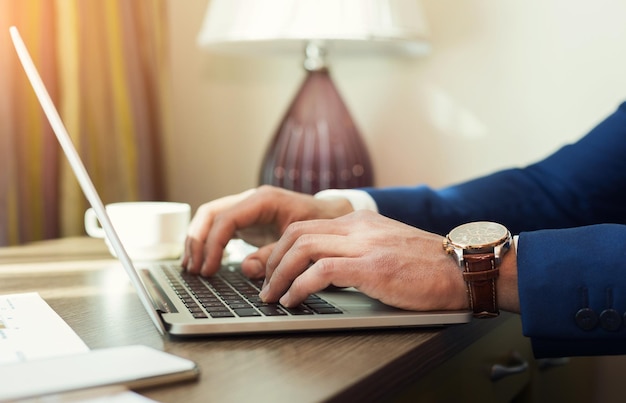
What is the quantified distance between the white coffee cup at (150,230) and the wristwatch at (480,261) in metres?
0.44

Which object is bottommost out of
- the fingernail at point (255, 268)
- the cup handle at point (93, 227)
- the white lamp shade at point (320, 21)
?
the cup handle at point (93, 227)

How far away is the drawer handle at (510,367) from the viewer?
783 millimetres

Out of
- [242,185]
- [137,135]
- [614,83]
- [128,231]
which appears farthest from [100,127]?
[614,83]

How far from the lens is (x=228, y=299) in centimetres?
69

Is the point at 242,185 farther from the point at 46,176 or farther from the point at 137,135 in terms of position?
the point at 46,176

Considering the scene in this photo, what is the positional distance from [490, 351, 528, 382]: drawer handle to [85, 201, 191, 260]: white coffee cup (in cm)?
46

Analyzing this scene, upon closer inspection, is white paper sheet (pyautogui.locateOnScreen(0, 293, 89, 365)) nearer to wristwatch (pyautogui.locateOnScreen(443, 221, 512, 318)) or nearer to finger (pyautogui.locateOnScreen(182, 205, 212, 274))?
finger (pyautogui.locateOnScreen(182, 205, 212, 274))

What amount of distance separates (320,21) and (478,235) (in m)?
0.72

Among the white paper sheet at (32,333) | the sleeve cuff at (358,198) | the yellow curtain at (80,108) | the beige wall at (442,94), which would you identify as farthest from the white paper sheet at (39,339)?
the beige wall at (442,94)

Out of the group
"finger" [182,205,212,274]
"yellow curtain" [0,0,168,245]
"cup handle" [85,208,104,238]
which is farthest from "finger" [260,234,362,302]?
"yellow curtain" [0,0,168,245]

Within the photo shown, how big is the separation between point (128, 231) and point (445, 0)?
892mm

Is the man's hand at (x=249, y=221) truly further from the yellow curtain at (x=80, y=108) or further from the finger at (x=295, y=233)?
the yellow curtain at (x=80, y=108)

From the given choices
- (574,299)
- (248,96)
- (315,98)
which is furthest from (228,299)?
(248,96)

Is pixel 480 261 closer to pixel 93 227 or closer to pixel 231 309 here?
pixel 231 309
